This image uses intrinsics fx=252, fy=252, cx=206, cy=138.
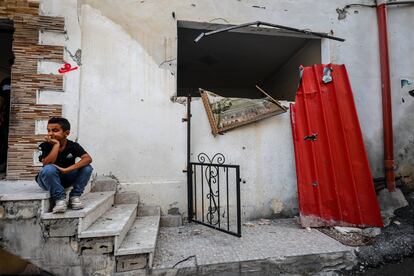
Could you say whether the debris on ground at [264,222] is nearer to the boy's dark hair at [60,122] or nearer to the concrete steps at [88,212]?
the concrete steps at [88,212]

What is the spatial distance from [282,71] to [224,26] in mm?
2793

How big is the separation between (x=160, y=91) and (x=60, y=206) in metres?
2.04

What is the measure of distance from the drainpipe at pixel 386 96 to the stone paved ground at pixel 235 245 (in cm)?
176

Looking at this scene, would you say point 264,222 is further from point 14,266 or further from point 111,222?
point 14,266

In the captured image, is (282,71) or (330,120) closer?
(330,120)

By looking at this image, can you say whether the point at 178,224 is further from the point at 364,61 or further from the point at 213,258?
the point at 364,61

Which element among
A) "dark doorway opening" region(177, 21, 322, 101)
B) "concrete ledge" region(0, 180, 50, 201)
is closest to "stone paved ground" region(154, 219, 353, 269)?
"concrete ledge" region(0, 180, 50, 201)

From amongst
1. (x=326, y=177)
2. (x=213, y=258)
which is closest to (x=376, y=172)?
(x=326, y=177)

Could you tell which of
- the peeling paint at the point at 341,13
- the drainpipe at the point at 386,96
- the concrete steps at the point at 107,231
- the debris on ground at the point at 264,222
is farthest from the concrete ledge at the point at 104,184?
the peeling paint at the point at 341,13

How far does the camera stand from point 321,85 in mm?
3854

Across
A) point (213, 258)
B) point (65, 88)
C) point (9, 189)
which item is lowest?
point (213, 258)

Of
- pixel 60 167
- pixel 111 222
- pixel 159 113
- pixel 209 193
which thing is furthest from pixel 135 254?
pixel 159 113

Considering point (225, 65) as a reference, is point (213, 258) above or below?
below

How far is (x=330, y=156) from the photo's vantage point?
364cm
